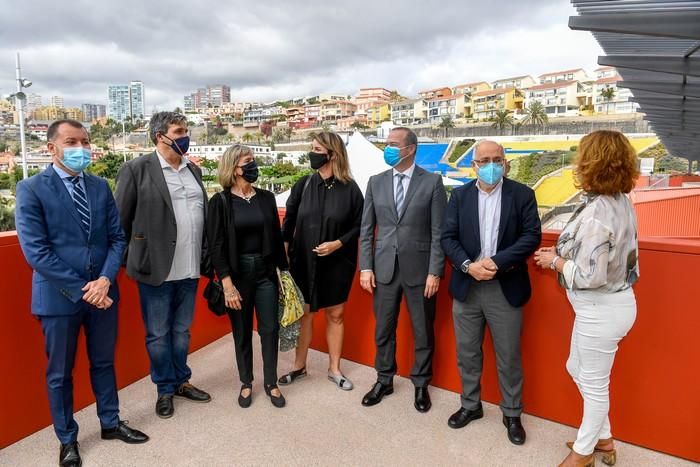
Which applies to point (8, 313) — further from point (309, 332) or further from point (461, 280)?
point (461, 280)

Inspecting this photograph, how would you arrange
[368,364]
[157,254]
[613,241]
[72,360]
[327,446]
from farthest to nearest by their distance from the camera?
[368,364] < [157,254] < [327,446] < [72,360] < [613,241]

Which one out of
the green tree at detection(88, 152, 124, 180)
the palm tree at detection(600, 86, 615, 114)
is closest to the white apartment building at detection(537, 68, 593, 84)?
the palm tree at detection(600, 86, 615, 114)

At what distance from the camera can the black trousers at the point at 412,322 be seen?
2408mm

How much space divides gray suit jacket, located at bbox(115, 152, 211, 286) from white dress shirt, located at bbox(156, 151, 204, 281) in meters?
0.05

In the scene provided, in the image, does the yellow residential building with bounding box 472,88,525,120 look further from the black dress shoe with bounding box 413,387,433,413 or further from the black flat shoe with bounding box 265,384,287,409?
the black flat shoe with bounding box 265,384,287,409

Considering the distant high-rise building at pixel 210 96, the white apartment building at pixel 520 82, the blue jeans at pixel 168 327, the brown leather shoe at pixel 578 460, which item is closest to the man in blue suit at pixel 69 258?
the blue jeans at pixel 168 327

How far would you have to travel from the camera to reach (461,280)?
2203 mm

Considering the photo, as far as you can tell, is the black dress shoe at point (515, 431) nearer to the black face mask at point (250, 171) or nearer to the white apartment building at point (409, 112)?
the black face mask at point (250, 171)

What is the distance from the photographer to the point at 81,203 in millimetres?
1967

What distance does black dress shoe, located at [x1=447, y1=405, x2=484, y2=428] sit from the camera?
2.27 m

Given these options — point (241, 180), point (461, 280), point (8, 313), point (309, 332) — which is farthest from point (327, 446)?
point (8, 313)

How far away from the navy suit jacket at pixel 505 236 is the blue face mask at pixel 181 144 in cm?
143

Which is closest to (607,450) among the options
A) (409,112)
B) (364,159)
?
(364,159)

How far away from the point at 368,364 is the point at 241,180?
5.03ft
